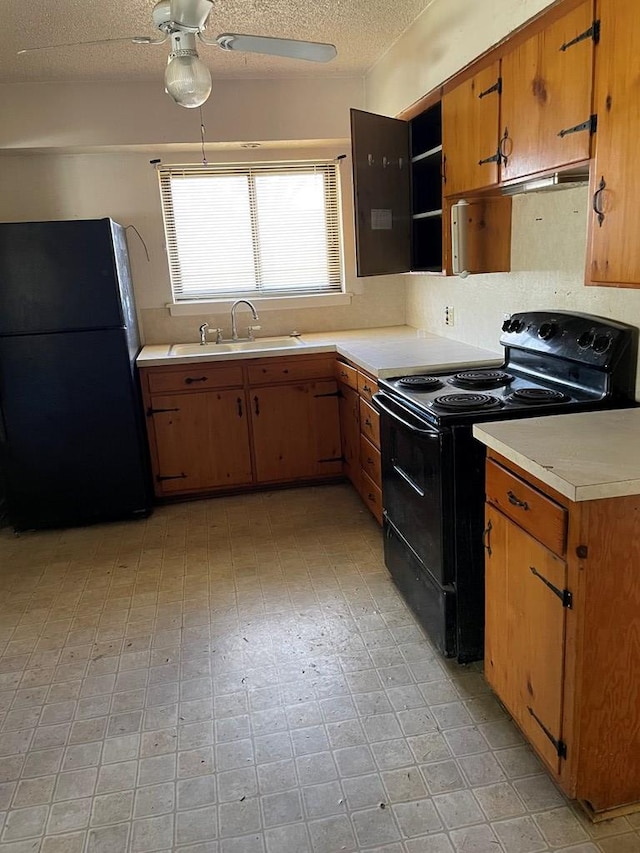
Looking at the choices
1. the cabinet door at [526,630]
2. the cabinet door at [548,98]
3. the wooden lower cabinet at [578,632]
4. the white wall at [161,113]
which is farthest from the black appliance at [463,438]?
the white wall at [161,113]

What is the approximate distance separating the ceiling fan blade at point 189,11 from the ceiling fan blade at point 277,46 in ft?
0.29

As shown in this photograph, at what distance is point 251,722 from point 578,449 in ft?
4.27

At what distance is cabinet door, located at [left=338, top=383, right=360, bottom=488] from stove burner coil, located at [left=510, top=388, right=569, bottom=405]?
1.25 metres

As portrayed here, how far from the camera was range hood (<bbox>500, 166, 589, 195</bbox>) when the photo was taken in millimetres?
1988

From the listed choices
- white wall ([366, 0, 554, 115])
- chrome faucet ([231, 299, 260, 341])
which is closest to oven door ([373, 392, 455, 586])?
white wall ([366, 0, 554, 115])

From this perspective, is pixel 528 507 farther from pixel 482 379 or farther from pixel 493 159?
pixel 493 159

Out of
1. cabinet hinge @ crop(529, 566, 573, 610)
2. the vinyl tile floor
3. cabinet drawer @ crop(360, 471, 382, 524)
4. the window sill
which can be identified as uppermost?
the window sill

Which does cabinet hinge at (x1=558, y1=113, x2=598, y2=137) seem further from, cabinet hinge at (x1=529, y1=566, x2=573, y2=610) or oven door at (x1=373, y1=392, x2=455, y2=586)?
cabinet hinge at (x1=529, y1=566, x2=573, y2=610)

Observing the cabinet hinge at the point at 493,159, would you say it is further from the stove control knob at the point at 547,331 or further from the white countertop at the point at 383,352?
the white countertop at the point at 383,352

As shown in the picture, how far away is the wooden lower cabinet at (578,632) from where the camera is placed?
1.40 metres

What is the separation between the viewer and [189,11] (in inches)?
77.5

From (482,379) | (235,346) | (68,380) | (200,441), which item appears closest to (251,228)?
(235,346)

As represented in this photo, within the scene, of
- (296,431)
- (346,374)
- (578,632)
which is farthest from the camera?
(296,431)

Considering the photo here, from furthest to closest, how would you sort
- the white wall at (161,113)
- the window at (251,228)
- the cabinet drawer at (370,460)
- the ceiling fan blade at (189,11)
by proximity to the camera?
1. the window at (251,228)
2. the white wall at (161,113)
3. the cabinet drawer at (370,460)
4. the ceiling fan blade at (189,11)
